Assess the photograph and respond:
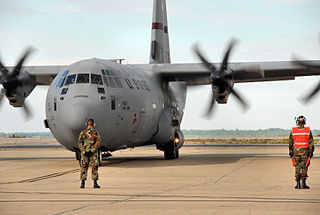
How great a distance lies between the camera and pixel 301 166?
12312 millimetres

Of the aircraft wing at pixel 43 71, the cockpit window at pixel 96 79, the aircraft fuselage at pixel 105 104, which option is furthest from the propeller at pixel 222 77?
the aircraft wing at pixel 43 71

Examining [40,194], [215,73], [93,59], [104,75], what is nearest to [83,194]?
[40,194]

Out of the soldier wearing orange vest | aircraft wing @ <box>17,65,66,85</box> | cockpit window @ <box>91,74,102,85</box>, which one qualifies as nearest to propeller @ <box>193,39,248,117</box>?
cockpit window @ <box>91,74,102,85</box>

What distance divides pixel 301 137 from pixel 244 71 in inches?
479

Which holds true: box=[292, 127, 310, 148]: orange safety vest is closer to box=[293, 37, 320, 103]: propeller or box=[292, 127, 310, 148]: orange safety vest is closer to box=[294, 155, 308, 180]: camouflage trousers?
box=[294, 155, 308, 180]: camouflage trousers

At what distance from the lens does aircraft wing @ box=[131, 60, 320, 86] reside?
24.5 meters

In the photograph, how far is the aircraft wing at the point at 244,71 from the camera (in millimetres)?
24453

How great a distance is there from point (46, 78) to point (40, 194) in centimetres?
1637

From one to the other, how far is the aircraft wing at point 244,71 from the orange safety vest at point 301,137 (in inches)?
443

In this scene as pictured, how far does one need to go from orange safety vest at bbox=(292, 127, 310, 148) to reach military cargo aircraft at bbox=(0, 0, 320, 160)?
24.6 feet

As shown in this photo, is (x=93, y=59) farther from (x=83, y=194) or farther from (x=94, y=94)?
(x=83, y=194)

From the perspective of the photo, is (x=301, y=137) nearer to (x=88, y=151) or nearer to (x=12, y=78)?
(x=88, y=151)

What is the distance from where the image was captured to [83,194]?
11.1m

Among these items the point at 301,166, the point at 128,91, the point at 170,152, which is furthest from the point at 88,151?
the point at 170,152
